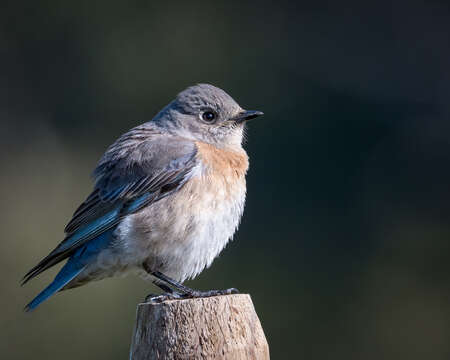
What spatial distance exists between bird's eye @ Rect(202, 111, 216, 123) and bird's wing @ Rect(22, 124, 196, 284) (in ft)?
1.29

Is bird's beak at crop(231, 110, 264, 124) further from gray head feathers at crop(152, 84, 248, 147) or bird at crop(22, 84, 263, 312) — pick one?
bird at crop(22, 84, 263, 312)

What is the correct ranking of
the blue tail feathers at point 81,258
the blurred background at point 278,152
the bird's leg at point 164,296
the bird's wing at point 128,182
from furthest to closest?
the blurred background at point 278,152 < the bird's wing at point 128,182 < the blue tail feathers at point 81,258 < the bird's leg at point 164,296

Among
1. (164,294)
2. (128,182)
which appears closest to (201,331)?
(164,294)

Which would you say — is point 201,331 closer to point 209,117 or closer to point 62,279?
point 62,279

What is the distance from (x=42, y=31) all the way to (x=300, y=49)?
3454 millimetres

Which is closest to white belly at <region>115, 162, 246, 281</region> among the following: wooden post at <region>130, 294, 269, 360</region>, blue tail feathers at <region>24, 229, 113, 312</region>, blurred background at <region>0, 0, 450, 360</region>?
blue tail feathers at <region>24, 229, 113, 312</region>

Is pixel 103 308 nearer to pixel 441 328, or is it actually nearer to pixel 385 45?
pixel 441 328

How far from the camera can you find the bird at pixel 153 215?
16.8 ft

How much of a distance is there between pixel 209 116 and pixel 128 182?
913mm

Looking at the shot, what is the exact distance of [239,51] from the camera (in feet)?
36.6

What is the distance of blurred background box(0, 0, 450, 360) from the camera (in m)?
8.48

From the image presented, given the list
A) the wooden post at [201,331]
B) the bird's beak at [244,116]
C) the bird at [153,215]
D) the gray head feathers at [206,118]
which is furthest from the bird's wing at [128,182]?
the wooden post at [201,331]

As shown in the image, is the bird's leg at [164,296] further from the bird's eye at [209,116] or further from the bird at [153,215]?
the bird's eye at [209,116]

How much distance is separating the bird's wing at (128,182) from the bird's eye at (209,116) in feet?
1.29
